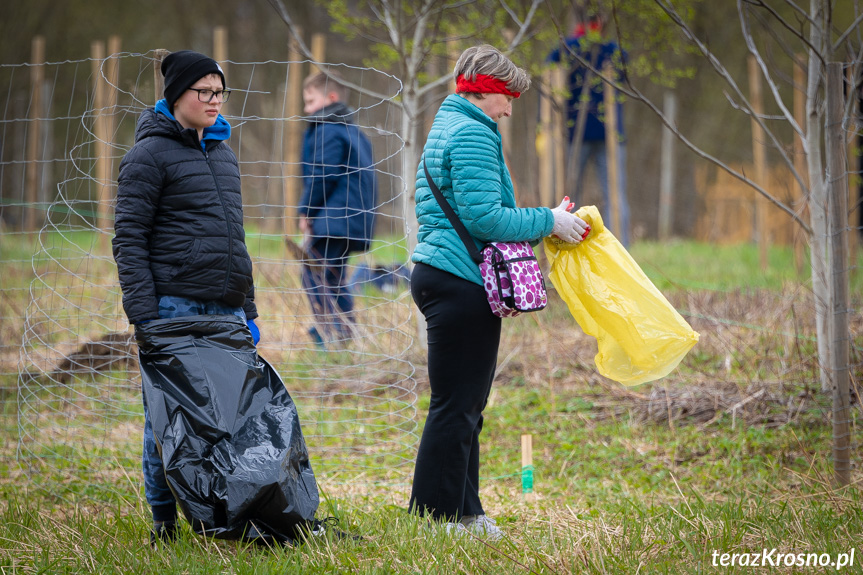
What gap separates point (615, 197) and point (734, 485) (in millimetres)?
4934

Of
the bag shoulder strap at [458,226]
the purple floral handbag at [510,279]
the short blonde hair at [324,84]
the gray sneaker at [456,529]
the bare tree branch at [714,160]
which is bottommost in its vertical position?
the gray sneaker at [456,529]

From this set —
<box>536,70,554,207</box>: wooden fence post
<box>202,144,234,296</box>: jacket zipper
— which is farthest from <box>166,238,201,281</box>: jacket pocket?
<box>536,70,554,207</box>: wooden fence post

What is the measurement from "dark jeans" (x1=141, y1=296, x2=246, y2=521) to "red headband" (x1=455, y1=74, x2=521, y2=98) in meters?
1.13

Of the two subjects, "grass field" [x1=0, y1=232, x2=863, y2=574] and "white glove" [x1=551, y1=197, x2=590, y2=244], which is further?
"white glove" [x1=551, y1=197, x2=590, y2=244]

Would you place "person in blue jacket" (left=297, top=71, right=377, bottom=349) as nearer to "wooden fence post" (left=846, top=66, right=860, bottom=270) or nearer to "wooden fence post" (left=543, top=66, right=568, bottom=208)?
"wooden fence post" (left=543, top=66, right=568, bottom=208)

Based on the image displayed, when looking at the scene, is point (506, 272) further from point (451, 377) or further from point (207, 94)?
point (207, 94)

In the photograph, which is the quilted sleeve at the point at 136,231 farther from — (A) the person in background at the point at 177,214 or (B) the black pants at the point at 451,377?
(B) the black pants at the point at 451,377

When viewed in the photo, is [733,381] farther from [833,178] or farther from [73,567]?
[73,567]

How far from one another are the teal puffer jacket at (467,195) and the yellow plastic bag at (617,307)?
1.01 ft

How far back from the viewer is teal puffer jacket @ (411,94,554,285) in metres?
2.66

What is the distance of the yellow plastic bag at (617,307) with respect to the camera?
2.97m

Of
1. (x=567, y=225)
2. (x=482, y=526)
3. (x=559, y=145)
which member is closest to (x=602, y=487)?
(x=482, y=526)

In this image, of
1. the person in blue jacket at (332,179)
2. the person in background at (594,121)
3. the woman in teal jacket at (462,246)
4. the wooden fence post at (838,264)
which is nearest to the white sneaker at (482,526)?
the woman in teal jacket at (462,246)

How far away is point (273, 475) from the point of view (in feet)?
8.36
